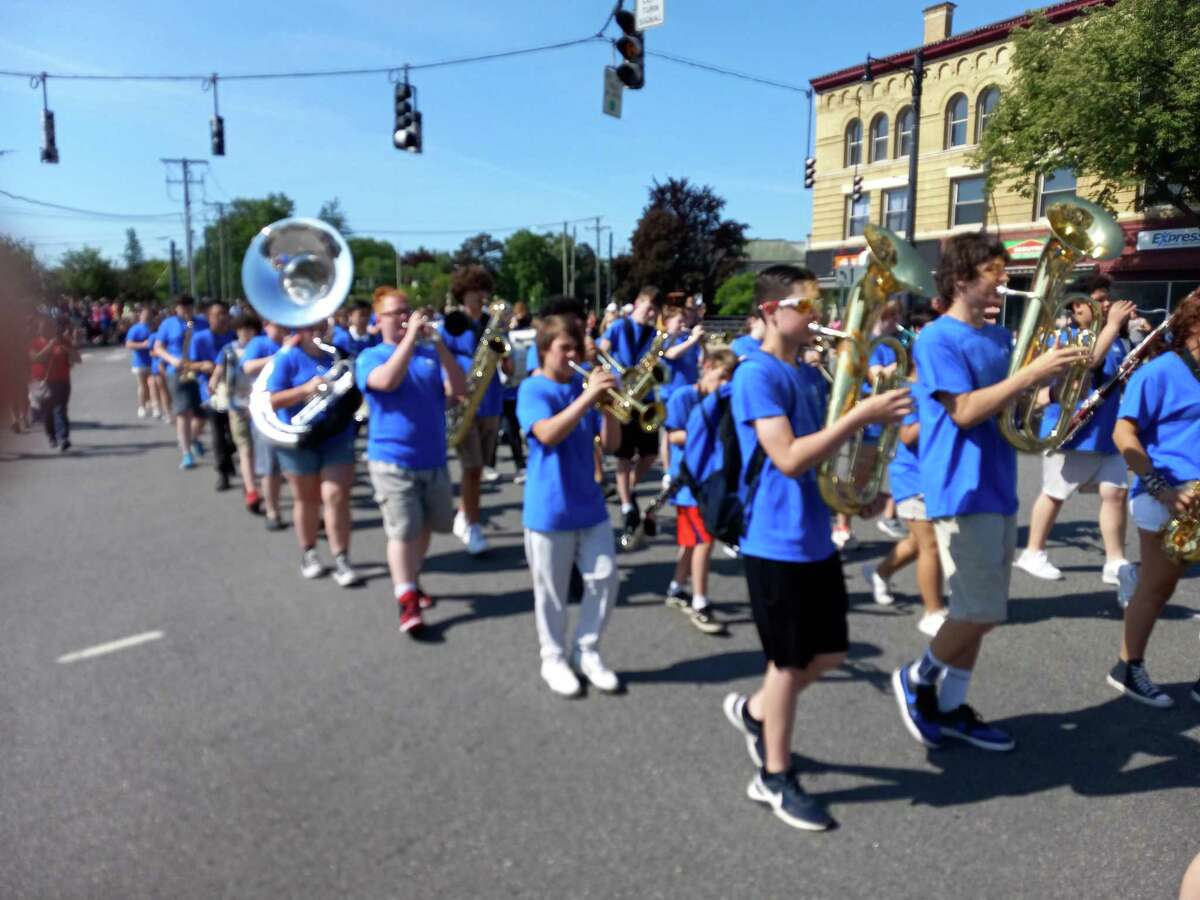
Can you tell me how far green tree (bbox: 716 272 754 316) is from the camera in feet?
123

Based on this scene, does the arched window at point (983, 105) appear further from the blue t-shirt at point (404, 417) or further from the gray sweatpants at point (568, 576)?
the gray sweatpants at point (568, 576)

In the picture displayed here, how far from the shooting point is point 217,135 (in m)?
16.5

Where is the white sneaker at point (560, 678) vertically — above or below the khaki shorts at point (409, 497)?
below

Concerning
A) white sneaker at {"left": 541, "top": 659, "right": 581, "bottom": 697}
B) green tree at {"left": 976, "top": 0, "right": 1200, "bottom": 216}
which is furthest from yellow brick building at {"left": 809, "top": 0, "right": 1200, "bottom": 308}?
white sneaker at {"left": 541, "top": 659, "right": 581, "bottom": 697}

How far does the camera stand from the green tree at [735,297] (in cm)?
3734

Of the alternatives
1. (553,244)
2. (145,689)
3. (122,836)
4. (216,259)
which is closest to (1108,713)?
(122,836)

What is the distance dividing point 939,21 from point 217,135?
2320cm

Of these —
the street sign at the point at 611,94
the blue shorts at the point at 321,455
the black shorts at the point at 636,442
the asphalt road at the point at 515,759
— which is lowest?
the asphalt road at the point at 515,759

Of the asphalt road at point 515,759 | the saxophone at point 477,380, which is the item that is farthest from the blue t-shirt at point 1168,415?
the saxophone at point 477,380

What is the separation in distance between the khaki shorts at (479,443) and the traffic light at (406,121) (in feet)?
28.0

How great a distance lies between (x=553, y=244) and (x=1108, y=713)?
279 ft

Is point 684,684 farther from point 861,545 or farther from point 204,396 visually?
point 204,396

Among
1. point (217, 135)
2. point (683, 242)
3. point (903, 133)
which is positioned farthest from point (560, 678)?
point (683, 242)

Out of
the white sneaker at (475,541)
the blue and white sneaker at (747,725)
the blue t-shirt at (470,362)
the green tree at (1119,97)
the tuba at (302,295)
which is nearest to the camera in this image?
the blue and white sneaker at (747,725)
